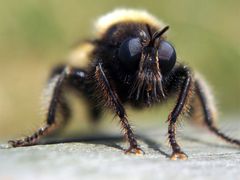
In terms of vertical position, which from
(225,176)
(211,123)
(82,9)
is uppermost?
(82,9)

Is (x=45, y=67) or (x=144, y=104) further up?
(x=45, y=67)

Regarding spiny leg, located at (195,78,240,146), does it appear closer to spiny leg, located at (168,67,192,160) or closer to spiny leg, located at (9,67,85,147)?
spiny leg, located at (168,67,192,160)

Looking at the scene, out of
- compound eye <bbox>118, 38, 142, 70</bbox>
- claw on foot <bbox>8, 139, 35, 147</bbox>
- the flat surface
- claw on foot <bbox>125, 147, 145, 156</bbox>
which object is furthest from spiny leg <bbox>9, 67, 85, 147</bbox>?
claw on foot <bbox>125, 147, 145, 156</bbox>

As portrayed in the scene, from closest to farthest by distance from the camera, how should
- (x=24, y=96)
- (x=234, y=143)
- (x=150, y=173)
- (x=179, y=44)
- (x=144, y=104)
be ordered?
(x=150, y=173) < (x=144, y=104) < (x=234, y=143) < (x=24, y=96) < (x=179, y=44)

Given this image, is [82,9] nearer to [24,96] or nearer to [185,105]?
[24,96]

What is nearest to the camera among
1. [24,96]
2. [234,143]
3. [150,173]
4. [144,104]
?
[150,173]

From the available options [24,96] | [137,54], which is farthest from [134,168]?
[24,96]
